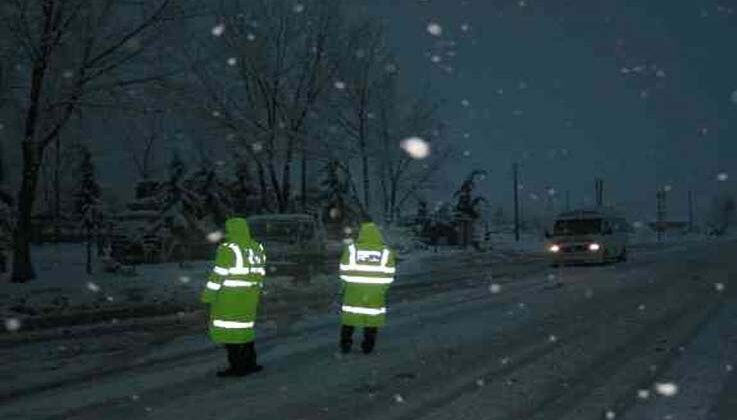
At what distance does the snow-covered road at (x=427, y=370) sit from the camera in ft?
27.1

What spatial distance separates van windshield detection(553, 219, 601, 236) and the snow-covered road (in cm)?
1704

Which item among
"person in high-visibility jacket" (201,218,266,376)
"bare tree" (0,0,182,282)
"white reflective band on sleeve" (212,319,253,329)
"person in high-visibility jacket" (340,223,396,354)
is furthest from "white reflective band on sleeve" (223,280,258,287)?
"bare tree" (0,0,182,282)

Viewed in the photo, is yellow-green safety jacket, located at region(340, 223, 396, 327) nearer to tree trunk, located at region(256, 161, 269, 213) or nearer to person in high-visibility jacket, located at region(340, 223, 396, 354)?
person in high-visibility jacket, located at region(340, 223, 396, 354)

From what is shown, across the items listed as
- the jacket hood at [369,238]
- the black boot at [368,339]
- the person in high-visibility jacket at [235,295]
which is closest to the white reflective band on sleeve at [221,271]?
the person in high-visibility jacket at [235,295]

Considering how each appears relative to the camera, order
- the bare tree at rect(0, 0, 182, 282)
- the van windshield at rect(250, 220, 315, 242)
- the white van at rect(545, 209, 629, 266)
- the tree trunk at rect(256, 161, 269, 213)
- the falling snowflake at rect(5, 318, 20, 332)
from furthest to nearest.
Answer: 1. the tree trunk at rect(256, 161, 269, 213)
2. the white van at rect(545, 209, 629, 266)
3. the van windshield at rect(250, 220, 315, 242)
4. the bare tree at rect(0, 0, 182, 282)
5. the falling snowflake at rect(5, 318, 20, 332)

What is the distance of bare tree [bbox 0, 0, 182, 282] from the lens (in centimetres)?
2177

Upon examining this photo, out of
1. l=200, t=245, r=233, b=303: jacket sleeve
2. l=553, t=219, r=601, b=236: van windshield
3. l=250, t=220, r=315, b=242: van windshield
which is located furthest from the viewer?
l=553, t=219, r=601, b=236: van windshield

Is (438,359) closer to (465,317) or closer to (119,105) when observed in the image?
(465,317)

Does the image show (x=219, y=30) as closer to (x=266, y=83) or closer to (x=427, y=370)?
(x=266, y=83)

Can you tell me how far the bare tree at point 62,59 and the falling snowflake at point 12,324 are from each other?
19.1 ft

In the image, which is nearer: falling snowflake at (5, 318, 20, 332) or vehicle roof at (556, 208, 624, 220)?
falling snowflake at (5, 318, 20, 332)

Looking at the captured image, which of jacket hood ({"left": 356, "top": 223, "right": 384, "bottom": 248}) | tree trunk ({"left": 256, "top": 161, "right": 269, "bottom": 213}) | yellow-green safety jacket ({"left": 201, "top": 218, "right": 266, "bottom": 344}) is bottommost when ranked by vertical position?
yellow-green safety jacket ({"left": 201, "top": 218, "right": 266, "bottom": 344})

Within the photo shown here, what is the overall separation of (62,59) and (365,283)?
13.9 m

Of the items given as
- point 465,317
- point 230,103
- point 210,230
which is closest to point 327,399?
point 465,317
